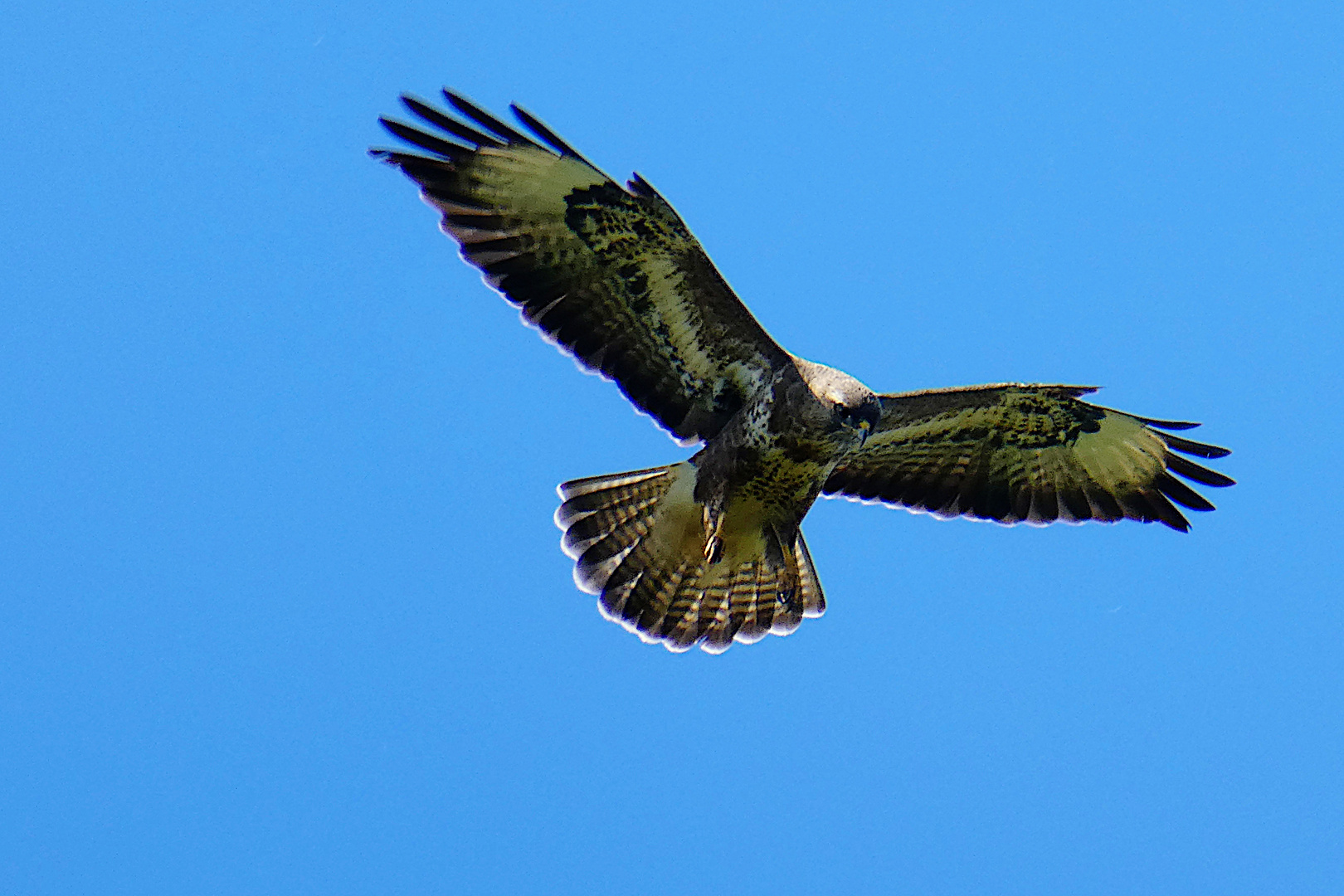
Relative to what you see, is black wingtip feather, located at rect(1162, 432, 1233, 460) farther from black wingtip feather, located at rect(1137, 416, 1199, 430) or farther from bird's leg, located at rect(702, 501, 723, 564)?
bird's leg, located at rect(702, 501, 723, 564)

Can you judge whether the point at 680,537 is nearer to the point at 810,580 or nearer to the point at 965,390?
the point at 810,580

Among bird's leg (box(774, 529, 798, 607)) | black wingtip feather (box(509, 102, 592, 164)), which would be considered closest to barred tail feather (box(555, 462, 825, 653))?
bird's leg (box(774, 529, 798, 607))

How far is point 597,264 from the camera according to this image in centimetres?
726

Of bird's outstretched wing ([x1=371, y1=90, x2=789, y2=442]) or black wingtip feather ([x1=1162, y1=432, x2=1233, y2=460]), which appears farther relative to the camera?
black wingtip feather ([x1=1162, y1=432, x2=1233, y2=460])

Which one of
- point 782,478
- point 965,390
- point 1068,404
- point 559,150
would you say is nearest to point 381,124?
point 559,150

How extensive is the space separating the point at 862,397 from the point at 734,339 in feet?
2.66

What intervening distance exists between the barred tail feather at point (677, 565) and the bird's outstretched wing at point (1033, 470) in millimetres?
696

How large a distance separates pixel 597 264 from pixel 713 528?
142 centimetres

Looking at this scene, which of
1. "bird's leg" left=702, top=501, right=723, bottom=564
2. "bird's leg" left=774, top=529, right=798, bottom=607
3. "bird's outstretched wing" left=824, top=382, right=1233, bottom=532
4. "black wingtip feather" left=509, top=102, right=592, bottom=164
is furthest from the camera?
"bird's outstretched wing" left=824, top=382, right=1233, bottom=532

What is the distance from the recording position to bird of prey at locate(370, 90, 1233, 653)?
700cm

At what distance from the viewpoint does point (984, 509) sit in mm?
8359

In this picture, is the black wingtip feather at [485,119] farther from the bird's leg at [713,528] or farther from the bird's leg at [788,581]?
the bird's leg at [788,581]

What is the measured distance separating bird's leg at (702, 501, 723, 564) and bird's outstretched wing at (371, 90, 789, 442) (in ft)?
1.35

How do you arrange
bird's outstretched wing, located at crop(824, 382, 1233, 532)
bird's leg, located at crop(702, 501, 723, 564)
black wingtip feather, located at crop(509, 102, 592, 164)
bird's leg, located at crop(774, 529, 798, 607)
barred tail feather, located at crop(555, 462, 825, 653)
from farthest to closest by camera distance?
bird's outstretched wing, located at crop(824, 382, 1233, 532) < bird's leg, located at crop(774, 529, 798, 607) < barred tail feather, located at crop(555, 462, 825, 653) < bird's leg, located at crop(702, 501, 723, 564) < black wingtip feather, located at crop(509, 102, 592, 164)
